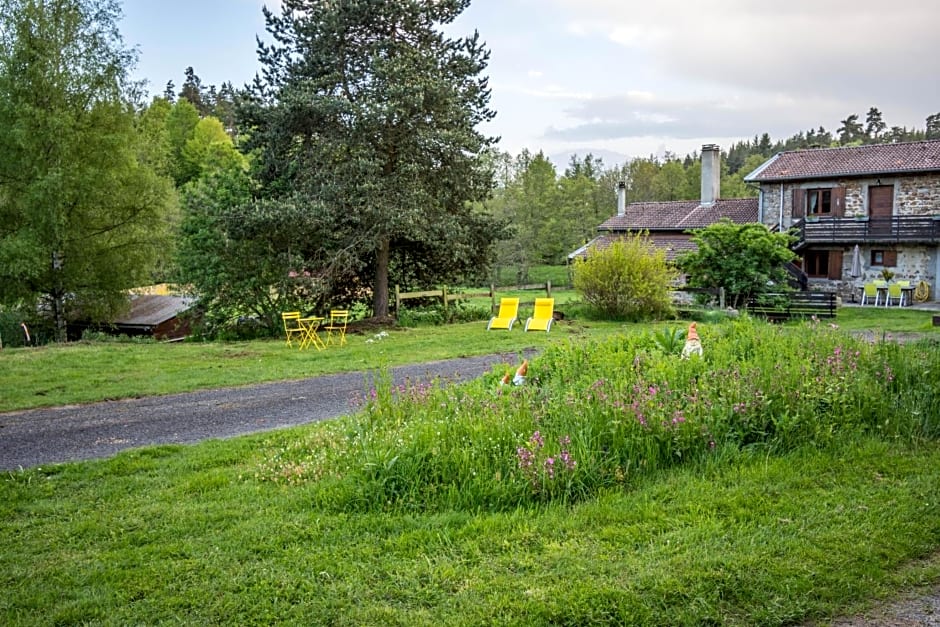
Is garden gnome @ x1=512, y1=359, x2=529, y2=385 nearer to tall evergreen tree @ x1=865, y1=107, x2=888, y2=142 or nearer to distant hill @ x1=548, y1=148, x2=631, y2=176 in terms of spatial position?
distant hill @ x1=548, y1=148, x2=631, y2=176

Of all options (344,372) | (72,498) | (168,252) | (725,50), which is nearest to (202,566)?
(72,498)

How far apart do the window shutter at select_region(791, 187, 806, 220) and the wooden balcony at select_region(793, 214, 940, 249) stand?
553 millimetres

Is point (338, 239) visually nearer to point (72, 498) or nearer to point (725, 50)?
point (725, 50)

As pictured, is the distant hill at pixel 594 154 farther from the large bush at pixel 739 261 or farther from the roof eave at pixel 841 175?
the large bush at pixel 739 261

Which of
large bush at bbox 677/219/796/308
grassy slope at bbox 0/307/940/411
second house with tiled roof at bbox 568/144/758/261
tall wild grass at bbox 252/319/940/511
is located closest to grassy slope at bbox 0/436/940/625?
tall wild grass at bbox 252/319/940/511

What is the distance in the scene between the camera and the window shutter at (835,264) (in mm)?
28336

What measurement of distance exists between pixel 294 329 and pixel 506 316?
197 inches

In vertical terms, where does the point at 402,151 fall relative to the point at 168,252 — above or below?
above

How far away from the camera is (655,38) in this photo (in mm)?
14789

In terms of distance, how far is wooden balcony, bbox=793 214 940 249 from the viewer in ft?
84.7

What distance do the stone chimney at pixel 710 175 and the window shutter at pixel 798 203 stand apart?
4.60 metres

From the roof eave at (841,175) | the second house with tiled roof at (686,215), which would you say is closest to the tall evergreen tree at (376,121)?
the second house with tiled roof at (686,215)

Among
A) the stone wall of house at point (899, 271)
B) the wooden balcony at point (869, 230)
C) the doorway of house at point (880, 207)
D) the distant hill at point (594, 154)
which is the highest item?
the distant hill at point (594, 154)

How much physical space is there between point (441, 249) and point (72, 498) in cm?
1366
